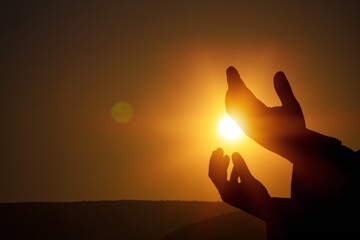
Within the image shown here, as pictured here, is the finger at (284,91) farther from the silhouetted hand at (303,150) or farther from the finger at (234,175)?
the finger at (234,175)

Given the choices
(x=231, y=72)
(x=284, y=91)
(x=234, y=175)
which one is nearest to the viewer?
(x=284, y=91)

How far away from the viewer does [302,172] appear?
2.76m

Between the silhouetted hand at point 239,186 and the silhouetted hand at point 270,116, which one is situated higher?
the silhouetted hand at point 270,116

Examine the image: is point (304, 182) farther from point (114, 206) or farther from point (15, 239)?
point (114, 206)

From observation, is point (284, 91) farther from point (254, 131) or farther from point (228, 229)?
point (228, 229)

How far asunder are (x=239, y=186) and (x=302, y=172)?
59 cm

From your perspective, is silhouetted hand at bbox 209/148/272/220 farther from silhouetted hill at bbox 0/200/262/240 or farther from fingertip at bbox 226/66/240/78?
silhouetted hill at bbox 0/200/262/240

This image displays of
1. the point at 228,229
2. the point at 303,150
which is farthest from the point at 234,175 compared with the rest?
the point at 228,229

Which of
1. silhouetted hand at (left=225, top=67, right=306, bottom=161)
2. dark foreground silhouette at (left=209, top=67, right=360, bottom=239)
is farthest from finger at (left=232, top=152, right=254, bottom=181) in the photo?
silhouetted hand at (left=225, top=67, right=306, bottom=161)

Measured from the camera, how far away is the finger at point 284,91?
2871 mm

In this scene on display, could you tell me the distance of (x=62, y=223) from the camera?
9231cm

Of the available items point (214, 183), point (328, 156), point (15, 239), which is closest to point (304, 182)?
point (328, 156)

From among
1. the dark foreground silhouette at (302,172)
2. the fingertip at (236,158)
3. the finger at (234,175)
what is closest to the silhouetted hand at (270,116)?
the dark foreground silhouette at (302,172)

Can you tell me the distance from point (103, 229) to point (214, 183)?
9480 centimetres
